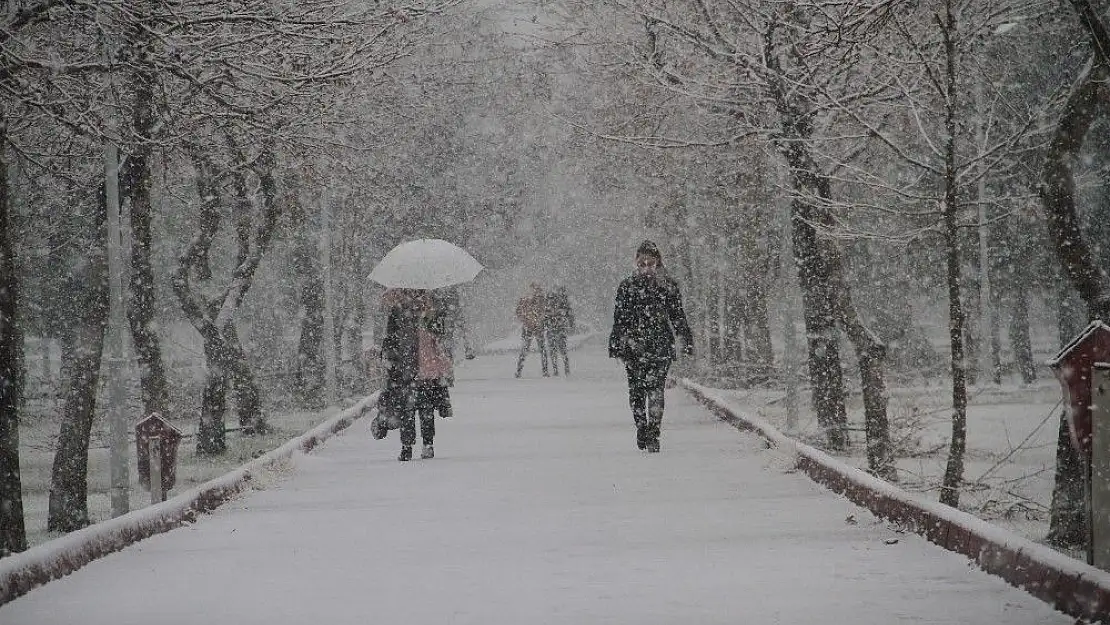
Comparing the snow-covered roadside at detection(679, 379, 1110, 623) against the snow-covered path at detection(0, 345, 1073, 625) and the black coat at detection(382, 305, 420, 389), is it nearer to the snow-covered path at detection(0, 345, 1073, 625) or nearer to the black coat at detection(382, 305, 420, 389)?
the snow-covered path at detection(0, 345, 1073, 625)

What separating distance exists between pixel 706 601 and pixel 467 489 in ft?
20.9

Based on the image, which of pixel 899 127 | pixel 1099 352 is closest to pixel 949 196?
pixel 1099 352

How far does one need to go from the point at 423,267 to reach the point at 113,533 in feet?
27.7

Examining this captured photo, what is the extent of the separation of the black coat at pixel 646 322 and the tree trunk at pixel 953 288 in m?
3.87

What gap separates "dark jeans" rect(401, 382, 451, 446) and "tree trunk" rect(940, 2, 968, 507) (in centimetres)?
578

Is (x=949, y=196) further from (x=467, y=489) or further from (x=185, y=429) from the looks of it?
(x=185, y=429)

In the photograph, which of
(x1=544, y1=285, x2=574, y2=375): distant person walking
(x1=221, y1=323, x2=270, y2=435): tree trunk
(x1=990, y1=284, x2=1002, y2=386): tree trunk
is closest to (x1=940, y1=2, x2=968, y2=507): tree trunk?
(x1=221, y1=323, x2=270, y2=435): tree trunk

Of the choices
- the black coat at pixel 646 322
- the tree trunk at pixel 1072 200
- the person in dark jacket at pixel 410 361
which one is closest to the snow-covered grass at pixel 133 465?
the person in dark jacket at pixel 410 361

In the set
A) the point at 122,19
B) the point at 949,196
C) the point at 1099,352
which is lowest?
the point at 1099,352

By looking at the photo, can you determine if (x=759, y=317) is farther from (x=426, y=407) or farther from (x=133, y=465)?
(x=426, y=407)

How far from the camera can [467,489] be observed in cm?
1433

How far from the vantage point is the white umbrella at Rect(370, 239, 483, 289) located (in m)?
18.5

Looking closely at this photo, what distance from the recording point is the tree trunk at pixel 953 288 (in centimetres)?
1264

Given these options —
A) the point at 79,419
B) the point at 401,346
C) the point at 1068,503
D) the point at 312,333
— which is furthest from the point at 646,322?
the point at 312,333
